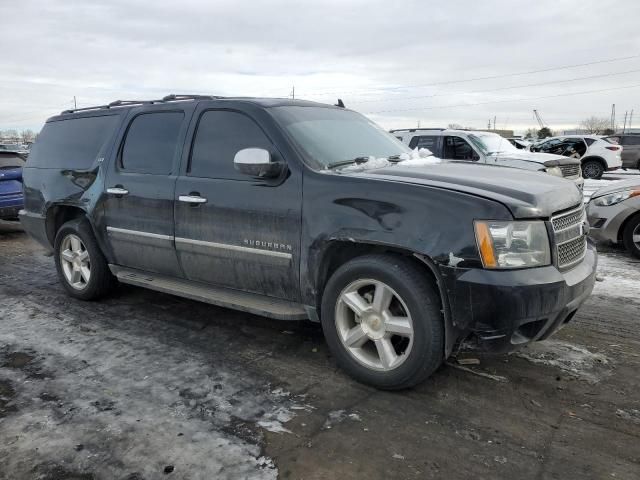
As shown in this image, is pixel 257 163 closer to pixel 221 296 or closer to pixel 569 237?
pixel 221 296

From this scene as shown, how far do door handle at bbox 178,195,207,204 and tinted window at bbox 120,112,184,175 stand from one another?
1.10 ft

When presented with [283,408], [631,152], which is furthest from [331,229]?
[631,152]

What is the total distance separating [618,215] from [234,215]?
5.70m

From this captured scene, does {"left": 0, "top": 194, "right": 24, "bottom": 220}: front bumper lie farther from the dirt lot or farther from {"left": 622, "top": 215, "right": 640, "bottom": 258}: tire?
{"left": 622, "top": 215, "right": 640, "bottom": 258}: tire

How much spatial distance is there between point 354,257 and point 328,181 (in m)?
0.53

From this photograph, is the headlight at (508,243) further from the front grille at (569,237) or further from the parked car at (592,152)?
the parked car at (592,152)

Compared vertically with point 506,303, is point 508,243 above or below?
above

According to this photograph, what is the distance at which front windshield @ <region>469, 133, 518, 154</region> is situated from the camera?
1119 centimetres

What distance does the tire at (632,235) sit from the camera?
7.22 meters

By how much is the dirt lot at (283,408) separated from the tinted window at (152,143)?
1.39 metres

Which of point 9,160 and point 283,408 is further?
point 9,160

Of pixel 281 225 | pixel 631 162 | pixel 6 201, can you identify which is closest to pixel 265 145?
pixel 281 225

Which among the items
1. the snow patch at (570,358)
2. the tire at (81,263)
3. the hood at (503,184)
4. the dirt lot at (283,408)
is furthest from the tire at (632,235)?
the tire at (81,263)

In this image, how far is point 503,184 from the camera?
341 cm
